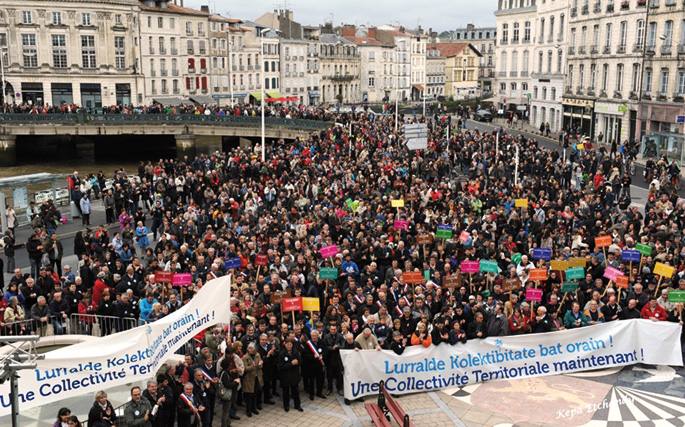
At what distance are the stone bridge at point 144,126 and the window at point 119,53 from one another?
66.6 feet

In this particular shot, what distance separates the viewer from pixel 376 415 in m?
12.6

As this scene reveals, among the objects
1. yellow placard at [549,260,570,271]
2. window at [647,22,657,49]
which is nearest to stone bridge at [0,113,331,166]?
window at [647,22,657,49]

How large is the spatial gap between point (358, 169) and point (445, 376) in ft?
62.6

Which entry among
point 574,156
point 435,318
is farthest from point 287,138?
point 435,318

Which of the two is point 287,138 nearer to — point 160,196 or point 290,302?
point 160,196

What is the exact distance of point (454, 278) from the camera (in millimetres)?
16812

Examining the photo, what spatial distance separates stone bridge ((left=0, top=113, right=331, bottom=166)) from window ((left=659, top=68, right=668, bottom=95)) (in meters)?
24.4

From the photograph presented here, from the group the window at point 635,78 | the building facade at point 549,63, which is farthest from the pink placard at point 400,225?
the building facade at point 549,63

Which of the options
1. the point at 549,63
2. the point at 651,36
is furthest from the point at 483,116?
the point at 651,36

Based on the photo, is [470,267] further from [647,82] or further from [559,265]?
[647,82]

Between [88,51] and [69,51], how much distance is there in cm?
185

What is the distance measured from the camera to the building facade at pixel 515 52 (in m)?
71.9

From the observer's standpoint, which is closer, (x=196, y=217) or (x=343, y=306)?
(x=343, y=306)

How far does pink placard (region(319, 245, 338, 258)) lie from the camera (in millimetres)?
→ 18766
